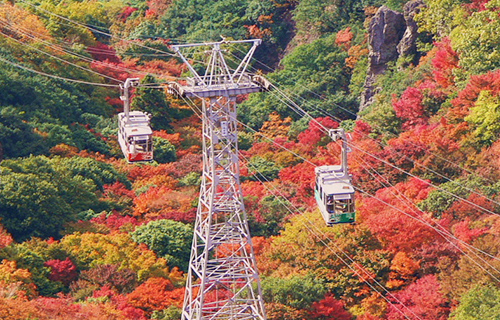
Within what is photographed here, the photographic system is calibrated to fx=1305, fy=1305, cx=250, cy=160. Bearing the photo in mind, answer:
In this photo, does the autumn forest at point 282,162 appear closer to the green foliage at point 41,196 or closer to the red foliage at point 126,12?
the green foliage at point 41,196

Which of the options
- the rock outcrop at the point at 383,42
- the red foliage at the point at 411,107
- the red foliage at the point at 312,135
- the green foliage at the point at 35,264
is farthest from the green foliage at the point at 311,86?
the green foliage at the point at 35,264

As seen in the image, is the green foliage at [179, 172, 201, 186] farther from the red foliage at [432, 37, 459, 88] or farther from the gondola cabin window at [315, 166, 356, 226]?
the gondola cabin window at [315, 166, 356, 226]

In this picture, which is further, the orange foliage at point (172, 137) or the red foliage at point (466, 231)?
the orange foliage at point (172, 137)

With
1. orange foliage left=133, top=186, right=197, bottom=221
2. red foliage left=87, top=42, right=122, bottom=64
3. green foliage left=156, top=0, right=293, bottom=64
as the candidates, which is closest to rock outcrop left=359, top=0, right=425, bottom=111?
green foliage left=156, top=0, right=293, bottom=64

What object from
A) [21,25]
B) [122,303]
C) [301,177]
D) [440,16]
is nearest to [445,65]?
[440,16]

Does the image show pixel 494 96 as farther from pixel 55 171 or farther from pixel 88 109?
pixel 88 109

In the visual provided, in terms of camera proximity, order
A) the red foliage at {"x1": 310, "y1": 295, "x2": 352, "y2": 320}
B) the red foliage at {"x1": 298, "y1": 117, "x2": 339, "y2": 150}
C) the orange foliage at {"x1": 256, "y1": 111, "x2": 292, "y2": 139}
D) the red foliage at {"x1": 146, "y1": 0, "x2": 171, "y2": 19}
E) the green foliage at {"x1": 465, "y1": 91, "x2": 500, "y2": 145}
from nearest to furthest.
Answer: the red foliage at {"x1": 310, "y1": 295, "x2": 352, "y2": 320} → the green foliage at {"x1": 465, "y1": 91, "x2": 500, "y2": 145} → the red foliage at {"x1": 298, "y1": 117, "x2": 339, "y2": 150} → the orange foliage at {"x1": 256, "y1": 111, "x2": 292, "y2": 139} → the red foliage at {"x1": 146, "y1": 0, "x2": 171, "y2": 19}
